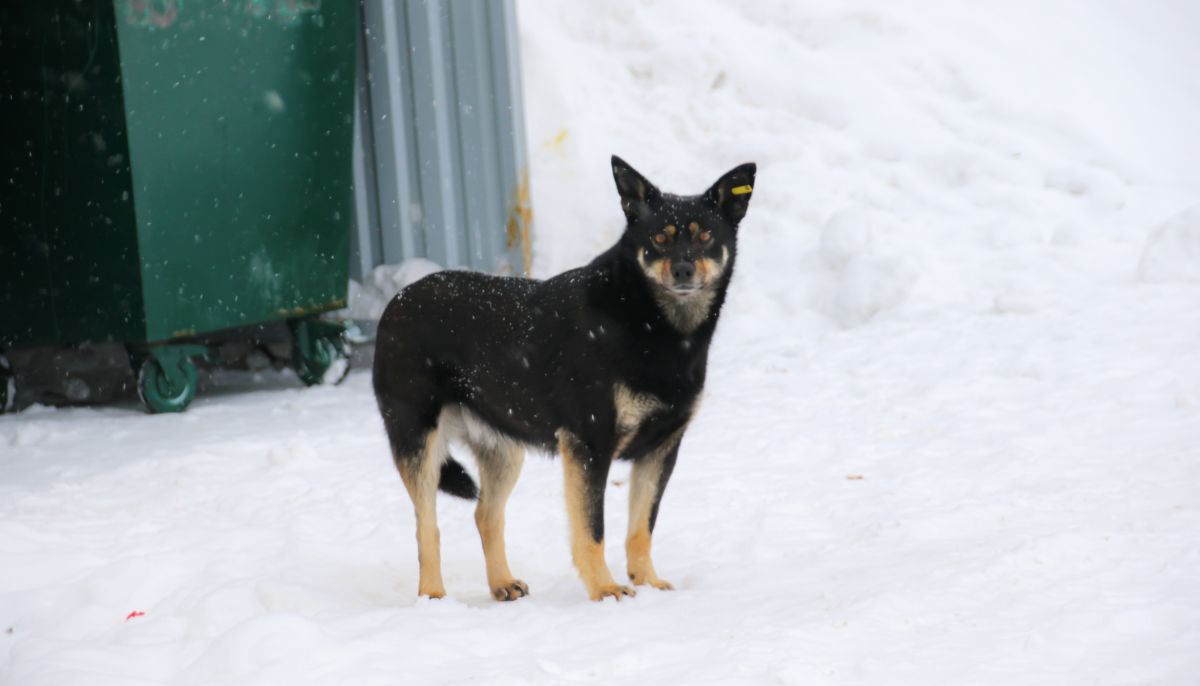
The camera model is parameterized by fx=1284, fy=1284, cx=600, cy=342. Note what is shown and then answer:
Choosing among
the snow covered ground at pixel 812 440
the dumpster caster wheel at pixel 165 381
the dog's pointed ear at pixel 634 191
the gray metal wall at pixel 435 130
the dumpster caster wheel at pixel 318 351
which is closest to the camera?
the snow covered ground at pixel 812 440

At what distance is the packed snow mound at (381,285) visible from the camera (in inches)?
284

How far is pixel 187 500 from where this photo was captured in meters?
4.64

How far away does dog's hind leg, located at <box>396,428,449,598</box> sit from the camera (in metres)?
3.61

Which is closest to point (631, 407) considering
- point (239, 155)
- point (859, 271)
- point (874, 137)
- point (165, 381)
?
point (239, 155)

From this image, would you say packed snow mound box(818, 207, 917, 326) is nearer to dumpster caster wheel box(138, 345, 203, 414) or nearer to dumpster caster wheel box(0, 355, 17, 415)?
dumpster caster wheel box(138, 345, 203, 414)

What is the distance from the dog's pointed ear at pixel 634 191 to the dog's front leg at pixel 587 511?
2.10ft

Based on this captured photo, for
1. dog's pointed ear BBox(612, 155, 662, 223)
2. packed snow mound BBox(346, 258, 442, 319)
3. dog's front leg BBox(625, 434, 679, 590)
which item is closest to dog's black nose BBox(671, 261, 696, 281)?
dog's pointed ear BBox(612, 155, 662, 223)

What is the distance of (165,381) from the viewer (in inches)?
247

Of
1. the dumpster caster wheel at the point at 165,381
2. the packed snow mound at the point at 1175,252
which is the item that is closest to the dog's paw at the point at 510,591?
the dumpster caster wheel at the point at 165,381

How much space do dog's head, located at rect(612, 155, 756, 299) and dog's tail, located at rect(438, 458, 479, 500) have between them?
2.70 ft

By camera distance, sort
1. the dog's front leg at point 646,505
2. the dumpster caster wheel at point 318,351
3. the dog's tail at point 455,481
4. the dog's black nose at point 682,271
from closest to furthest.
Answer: the dog's black nose at point 682,271 → the dog's front leg at point 646,505 → the dog's tail at point 455,481 → the dumpster caster wheel at point 318,351

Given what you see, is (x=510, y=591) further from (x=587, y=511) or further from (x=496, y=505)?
(x=587, y=511)

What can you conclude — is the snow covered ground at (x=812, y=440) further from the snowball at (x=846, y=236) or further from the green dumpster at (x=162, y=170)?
the green dumpster at (x=162, y=170)

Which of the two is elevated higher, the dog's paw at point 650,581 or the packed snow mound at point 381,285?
the packed snow mound at point 381,285
